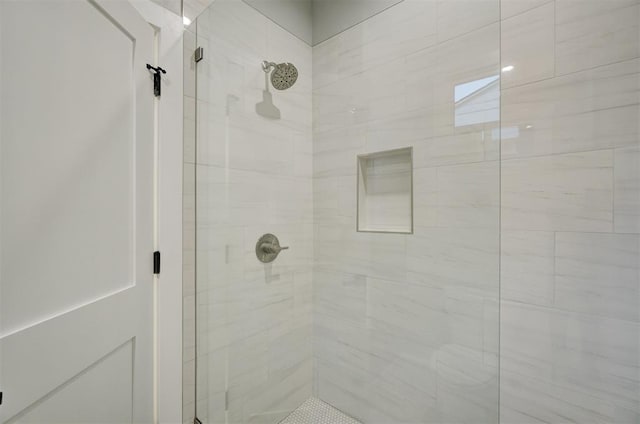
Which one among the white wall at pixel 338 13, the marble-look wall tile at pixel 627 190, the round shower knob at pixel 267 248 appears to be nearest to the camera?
the marble-look wall tile at pixel 627 190

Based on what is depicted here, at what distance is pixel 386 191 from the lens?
1.38 metres

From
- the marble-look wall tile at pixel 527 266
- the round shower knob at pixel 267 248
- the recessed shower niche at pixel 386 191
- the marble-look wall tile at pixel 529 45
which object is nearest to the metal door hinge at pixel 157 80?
the round shower knob at pixel 267 248

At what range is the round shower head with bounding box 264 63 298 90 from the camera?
4.38ft

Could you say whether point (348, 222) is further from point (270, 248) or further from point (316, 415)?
point (316, 415)

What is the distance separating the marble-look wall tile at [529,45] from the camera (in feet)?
3.38

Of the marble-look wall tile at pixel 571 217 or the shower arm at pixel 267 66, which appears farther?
the shower arm at pixel 267 66

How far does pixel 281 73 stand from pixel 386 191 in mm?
776

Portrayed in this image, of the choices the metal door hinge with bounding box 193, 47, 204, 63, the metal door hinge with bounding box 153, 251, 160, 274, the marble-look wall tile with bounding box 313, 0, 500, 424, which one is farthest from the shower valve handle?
the metal door hinge with bounding box 193, 47, 204, 63

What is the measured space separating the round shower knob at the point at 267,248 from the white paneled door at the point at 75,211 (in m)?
0.44

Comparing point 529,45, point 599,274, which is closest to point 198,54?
point 529,45

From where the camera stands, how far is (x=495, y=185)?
3.27ft

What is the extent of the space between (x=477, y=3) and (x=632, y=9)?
0.47 metres

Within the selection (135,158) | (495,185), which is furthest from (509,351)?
(135,158)

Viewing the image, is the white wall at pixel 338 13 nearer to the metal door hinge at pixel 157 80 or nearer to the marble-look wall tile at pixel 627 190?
the metal door hinge at pixel 157 80
